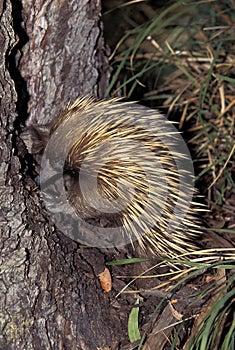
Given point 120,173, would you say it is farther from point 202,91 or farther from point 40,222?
point 202,91

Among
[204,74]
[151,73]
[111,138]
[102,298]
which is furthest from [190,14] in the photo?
[102,298]

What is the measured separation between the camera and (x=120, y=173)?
214 centimetres

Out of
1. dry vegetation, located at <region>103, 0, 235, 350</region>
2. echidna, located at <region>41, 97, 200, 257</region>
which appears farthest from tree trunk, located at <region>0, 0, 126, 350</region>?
dry vegetation, located at <region>103, 0, 235, 350</region>

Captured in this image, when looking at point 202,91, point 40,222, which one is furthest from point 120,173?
point 202,91

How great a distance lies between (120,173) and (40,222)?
31 cm

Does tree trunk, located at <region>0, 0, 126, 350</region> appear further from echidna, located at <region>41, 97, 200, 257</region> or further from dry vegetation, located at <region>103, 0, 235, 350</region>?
dry vegetation, located at <region>103, 0, 235, 350</region>

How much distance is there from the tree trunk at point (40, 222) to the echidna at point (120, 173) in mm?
127

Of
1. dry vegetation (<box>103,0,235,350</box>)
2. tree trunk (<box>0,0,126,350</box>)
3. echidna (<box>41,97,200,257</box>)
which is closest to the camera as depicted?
tree trunk (<box>0,0,126,350</box>)

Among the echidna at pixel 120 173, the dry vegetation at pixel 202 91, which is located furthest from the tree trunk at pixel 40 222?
the dry vegetation at pixel 202 91

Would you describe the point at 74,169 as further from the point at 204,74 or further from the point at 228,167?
the point at 204,74

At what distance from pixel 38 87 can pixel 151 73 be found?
1.24 meters

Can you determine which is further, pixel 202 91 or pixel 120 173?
Answer: pixel 202 91

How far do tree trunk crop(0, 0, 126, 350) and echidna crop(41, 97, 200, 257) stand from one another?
0.13 metres

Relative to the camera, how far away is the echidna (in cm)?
216
